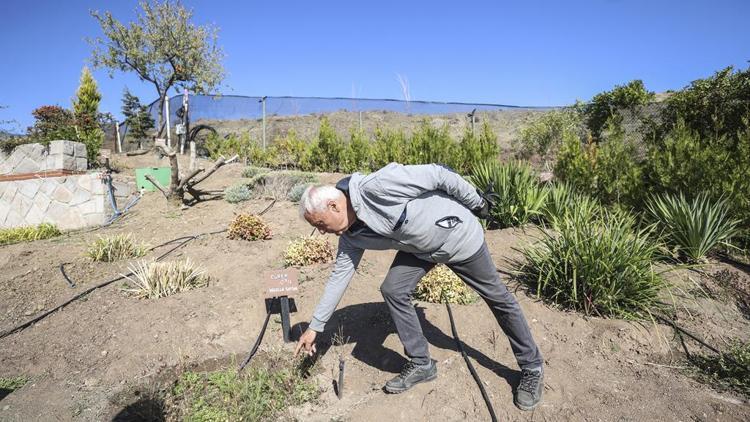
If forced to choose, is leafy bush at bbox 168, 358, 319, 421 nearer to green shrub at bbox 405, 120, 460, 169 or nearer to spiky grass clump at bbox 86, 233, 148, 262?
spiky grass clump at bbox 86, 233, 148, 262

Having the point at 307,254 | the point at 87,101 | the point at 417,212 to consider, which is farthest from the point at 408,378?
the point at 87,101

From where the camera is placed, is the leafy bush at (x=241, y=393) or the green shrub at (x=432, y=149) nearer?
the leafy bush at (x=241, y=393)

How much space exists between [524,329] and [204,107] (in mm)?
17194

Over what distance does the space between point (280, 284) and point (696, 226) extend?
4508 mm

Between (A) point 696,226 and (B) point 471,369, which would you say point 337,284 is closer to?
(B) point 471,369

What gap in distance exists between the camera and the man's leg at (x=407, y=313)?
2705mm

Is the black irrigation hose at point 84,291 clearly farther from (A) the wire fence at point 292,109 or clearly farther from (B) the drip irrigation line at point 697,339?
(A) the wire fence at point 292,109

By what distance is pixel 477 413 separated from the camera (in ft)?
9.02

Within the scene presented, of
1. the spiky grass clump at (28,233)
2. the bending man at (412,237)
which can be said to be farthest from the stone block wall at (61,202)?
the bending man at (412,237)

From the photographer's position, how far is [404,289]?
2.71 m

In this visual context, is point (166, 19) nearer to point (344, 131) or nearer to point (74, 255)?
point (344, 131)

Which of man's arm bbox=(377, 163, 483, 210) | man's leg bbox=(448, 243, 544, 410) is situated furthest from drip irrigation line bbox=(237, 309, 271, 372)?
man's arm bbox=(377, 163, 483, 210)

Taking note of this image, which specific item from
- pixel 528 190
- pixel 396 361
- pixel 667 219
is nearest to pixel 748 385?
pixel 396 361

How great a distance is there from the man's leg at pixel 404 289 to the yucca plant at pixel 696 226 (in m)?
3.40
